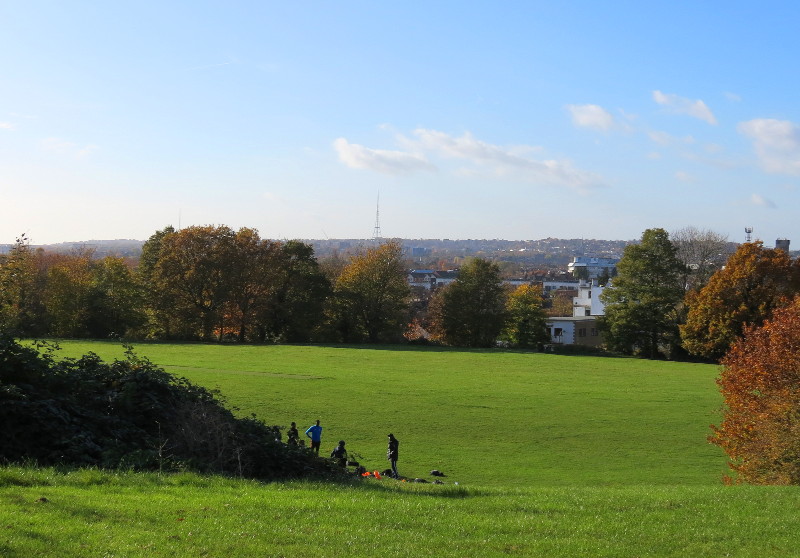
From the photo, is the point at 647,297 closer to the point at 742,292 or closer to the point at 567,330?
the point at 742,292

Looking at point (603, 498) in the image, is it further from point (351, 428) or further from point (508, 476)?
point (351, 428)

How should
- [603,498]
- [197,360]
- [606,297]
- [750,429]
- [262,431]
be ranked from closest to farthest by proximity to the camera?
1. [603,498]
2. [262,431]
3. [750,429]
4. [197,360]
5. [606,297]

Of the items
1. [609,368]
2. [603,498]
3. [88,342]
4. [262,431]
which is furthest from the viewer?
[88,342]

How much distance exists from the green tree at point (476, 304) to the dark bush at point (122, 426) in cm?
7264

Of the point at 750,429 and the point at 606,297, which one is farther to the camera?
the point at 606,297

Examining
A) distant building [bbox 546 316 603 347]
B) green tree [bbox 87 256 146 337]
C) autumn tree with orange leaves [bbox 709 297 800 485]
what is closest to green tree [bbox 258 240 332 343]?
green tree [bbox 87 256 146 337]

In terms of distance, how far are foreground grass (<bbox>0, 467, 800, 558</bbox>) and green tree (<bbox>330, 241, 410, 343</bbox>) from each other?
74.1m

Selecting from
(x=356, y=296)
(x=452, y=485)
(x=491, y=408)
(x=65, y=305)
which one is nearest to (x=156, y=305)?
(x=65, y=305)

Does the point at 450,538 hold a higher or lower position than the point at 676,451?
higher

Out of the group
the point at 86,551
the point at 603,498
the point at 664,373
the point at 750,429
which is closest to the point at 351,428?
the point at 750,429

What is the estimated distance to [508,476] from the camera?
85.0 feet

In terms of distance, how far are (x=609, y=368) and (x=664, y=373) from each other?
16.6 feet

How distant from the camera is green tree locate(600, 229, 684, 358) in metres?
78.8

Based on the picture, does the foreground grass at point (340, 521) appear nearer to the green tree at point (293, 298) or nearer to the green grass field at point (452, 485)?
the green grass field at point (452, 485)
